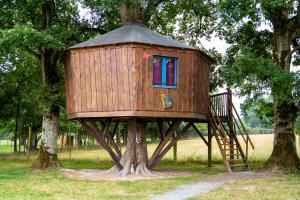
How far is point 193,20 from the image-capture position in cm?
2752

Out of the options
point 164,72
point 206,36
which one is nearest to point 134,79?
point 164,72

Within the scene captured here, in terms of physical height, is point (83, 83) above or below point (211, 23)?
below

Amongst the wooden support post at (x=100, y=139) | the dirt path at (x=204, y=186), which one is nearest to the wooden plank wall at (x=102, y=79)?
the wooden support post at (x=100, y=139)

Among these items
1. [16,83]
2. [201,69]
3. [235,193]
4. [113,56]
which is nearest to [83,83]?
[113,56]

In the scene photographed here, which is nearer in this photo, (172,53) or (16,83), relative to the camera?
(172,53)

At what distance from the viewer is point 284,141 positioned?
2042cm

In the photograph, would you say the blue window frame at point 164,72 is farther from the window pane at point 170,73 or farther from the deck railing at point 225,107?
the deck railing at point 225,107

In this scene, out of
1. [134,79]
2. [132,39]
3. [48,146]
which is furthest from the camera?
[48,146]

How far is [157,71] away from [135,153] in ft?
13.5

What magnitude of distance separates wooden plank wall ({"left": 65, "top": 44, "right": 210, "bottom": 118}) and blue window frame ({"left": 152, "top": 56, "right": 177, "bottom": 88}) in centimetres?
17

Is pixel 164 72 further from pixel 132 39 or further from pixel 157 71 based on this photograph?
→ pixel 132 39

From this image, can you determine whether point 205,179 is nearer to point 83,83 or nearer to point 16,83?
point 83,83

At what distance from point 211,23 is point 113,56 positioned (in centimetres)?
967

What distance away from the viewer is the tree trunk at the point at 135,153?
20.3 metres
